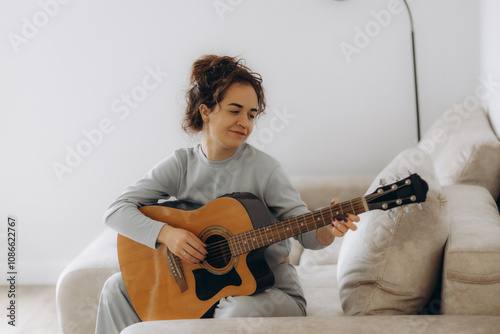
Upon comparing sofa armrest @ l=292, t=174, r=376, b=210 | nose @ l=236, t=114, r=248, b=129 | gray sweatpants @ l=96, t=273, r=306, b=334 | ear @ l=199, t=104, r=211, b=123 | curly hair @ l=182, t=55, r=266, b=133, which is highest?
curly hair @ l=182, t=55, r=266, b=133

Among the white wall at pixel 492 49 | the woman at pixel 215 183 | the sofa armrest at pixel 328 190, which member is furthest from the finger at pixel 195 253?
the white wall at pixel 492 49

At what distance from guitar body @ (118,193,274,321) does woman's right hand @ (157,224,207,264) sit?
0.03 m

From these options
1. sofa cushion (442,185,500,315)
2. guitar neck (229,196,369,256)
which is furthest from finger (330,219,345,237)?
sofa cushion (442,185,500,315)

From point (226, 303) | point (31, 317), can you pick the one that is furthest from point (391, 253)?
point (31, 317)

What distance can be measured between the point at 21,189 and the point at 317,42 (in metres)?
→ 1.86

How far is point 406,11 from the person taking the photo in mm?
2830

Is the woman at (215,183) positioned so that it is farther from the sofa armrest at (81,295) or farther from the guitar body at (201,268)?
the sofa armrest at (81,295)

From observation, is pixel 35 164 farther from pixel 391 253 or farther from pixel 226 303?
pixel 391 253

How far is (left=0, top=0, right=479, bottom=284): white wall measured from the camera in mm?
2898

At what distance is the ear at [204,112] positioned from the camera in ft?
5.74

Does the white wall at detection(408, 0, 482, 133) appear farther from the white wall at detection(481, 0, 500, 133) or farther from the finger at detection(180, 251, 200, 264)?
the finger at detection(180, 251, 200, 264)

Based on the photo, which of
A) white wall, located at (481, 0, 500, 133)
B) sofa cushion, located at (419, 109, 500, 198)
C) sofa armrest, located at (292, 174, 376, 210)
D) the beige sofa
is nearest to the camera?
the beige sofa

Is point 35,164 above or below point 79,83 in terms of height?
below

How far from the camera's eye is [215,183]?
5.74 feet
